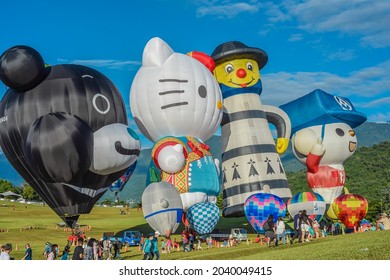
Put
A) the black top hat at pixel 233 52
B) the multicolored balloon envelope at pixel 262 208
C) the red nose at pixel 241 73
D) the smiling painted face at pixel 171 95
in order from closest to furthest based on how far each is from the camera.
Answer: the smiling painted face at pixel 171 95 < the multicolored balloon envelope at pixel 262 208 < the black top hat at pixel 233 52 < the red nose at pixel 241 73

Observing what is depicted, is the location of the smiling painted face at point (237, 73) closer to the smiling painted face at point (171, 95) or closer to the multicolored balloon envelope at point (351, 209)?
the smiling painted face at point (171, 95)

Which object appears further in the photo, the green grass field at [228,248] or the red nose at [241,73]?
the red nose at [241,73]

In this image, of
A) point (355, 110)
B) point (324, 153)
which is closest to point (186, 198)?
point (324, 153)

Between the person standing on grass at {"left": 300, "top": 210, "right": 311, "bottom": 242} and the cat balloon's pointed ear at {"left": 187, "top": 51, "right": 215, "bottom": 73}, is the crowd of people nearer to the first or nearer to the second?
the person standing on grass at {"left": 300, "top": 210, "right": 311, "bottom": 242}

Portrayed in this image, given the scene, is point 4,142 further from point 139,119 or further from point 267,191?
point 267,191

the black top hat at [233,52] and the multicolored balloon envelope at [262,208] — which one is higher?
the black top hat at [233,52]

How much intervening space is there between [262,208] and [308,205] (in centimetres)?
246

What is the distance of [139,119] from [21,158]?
16.1ft

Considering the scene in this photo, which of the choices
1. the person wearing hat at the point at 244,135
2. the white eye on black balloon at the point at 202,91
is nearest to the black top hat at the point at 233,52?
the person wearing hat at the point at 244,135

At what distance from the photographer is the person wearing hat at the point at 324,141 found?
2678cm

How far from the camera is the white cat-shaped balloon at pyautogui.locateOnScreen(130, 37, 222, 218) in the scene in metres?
21.4

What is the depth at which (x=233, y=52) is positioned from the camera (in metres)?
25.7

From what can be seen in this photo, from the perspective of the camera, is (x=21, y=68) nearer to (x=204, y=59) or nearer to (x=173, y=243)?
(x=173, y=243)

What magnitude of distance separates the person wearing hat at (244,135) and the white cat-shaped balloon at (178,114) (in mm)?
2974
